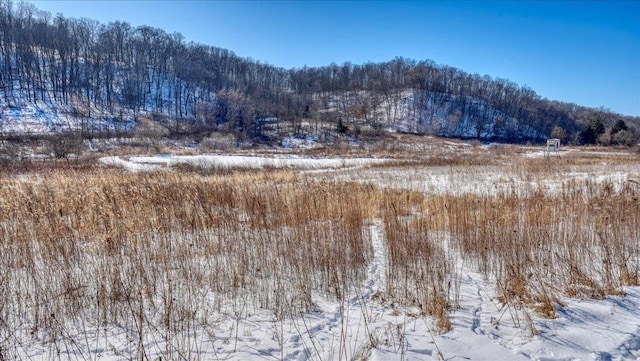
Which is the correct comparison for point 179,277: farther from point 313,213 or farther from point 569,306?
point 569,306

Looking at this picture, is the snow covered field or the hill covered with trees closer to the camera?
the snow covered field

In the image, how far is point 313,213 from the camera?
20.7 ft

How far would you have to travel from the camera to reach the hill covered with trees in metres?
63.7

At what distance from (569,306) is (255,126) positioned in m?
66.1

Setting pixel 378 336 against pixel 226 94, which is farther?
pixel 226 94

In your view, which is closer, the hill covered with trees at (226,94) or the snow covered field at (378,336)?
the snow covered field at (378,336)

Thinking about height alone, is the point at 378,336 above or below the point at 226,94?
below

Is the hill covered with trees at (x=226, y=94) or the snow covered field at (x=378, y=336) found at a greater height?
the hill covered with trees at (x=226, y=94)

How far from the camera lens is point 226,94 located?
7844 centimetres

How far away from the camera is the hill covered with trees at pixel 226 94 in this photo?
209 ft

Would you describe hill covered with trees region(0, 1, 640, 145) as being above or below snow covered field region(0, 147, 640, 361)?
above

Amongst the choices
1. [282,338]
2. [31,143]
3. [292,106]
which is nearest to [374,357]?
[282,338]

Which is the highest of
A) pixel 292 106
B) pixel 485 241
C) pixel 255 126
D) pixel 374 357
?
pixel 292 106

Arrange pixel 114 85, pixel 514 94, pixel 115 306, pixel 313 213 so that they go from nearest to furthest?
1. pixel 115 306
2. pixel 313 213
3. pixel 114 85
4. pixel 514 94
